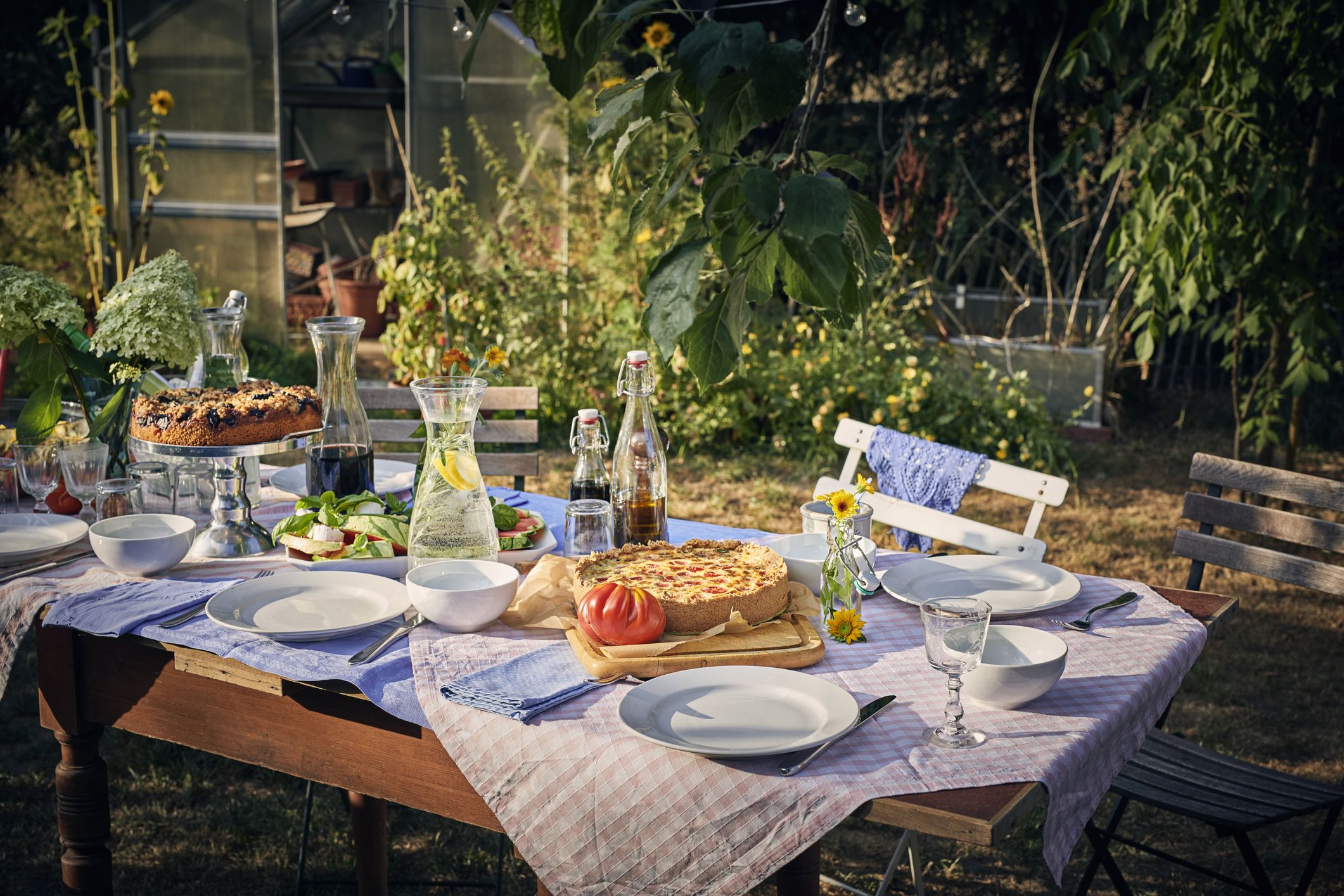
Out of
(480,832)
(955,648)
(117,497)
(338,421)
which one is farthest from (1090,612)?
(117,497)

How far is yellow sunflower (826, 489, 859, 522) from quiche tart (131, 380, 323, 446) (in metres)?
1.00

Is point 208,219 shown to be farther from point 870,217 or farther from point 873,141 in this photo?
point 870,217

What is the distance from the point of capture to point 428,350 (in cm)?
565

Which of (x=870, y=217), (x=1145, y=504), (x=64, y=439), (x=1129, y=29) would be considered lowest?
(x=1145, y=504)

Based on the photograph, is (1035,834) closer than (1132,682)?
No

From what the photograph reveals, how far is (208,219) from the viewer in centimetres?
682

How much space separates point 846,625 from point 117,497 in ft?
4.42

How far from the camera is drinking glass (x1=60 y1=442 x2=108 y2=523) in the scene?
7.25 feet

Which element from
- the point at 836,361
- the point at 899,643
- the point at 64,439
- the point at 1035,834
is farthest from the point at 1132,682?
the point at 836,361

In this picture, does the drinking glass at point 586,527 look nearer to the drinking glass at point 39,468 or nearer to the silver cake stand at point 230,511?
the silver cake stand at point 230,511

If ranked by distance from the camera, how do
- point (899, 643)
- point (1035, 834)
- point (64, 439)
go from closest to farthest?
point (899, 643) < point (64, 439) < point (1035, 834)

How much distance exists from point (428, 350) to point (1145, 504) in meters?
3.33

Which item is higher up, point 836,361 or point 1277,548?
point 836,361

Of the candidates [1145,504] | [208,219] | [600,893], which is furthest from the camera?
[208,219]
